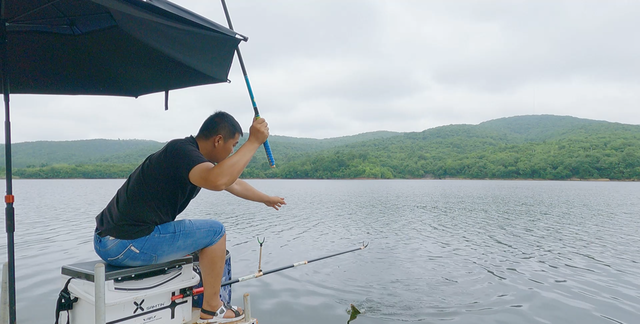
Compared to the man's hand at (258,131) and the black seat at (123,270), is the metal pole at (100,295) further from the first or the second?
the man's hand at (258,131)

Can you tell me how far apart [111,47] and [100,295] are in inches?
76.5

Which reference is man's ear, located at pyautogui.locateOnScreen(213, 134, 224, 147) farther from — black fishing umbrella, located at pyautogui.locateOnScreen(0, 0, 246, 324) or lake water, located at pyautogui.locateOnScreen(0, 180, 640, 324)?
lake water, located at pyautogui.locateOnScreen(0, 180, 640, 324)

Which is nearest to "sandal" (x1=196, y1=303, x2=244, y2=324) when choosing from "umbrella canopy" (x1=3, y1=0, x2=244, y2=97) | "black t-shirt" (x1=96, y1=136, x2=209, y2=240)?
"black t-shirt" (x1=96, y1=136, x2=209, y2=240)

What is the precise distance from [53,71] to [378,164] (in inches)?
3574

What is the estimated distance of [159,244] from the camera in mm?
2957

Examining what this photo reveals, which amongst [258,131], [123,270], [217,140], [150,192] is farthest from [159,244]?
[258,131]

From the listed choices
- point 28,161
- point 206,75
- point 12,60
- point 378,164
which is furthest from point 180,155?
point 28,161

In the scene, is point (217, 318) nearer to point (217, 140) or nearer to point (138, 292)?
point (138, 292)

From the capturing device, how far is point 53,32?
328 centimetres

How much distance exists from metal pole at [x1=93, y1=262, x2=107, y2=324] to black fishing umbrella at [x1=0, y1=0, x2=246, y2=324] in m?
0.92

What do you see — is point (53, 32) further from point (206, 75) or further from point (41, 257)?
point (41, 257)

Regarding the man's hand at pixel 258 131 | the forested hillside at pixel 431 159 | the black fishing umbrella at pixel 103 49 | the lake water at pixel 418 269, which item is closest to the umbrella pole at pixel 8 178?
the black fishing umbrella at pixel 103 49

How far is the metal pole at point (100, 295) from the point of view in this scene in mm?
2455

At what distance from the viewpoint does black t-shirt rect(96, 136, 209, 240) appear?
9.29 feet
